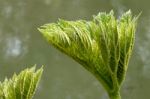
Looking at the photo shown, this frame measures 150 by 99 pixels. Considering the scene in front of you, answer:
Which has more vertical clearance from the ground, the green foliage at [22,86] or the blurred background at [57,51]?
the blurred background at [57,51]

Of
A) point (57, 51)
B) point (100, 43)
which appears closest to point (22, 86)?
point (100, 43)

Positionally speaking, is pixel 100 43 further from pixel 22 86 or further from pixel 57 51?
pixel 57 51

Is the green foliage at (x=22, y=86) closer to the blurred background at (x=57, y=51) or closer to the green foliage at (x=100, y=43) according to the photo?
the green foliage at (x=100, y=43)

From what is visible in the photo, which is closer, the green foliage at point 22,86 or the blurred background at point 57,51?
the green foliage at point 22,86

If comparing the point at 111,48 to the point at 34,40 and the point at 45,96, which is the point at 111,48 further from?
the point at 34,40

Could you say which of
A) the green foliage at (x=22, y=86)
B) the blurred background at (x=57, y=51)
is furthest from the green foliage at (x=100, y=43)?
the blurred background at (x=57, y=51)

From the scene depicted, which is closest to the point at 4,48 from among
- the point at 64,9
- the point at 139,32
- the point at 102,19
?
the point at 64,9
